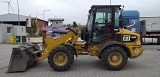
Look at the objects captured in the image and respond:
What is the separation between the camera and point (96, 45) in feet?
38.1

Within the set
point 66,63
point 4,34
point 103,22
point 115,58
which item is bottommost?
point 66,63

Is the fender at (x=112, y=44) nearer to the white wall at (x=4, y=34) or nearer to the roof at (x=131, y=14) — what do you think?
the roof at (x=131, y=14)

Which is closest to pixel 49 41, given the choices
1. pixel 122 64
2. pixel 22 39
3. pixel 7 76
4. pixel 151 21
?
pixel 7 76

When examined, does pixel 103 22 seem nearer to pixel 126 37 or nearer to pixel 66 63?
pixel 126 37

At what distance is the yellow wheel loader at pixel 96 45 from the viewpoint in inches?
426

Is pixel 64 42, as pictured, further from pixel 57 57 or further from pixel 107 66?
pixel 107 66

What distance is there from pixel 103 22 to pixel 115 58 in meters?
1.71

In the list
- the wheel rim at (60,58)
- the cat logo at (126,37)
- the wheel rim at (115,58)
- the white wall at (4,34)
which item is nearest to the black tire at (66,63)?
the wheel rim at (60,58)

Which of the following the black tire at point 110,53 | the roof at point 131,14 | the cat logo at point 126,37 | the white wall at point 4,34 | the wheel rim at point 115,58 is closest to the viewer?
the black tire at point 110,53

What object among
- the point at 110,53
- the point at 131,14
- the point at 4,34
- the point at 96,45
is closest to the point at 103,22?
the point at 96,45

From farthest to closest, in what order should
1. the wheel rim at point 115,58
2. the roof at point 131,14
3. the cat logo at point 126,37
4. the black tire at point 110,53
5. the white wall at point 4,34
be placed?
the white wall at point 4,34, the roof at point 131,14, the cat logo at point 126,37, the wheel rim at point 115,58, the black tire at point 110,53

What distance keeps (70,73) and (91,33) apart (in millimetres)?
2174

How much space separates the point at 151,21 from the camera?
28.3m

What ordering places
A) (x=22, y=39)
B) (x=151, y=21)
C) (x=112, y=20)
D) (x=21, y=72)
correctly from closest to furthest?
(x=21, y=72) < (x=112, y=20) < (x=151, y=21) < (x=22, y=39)
